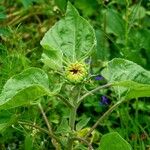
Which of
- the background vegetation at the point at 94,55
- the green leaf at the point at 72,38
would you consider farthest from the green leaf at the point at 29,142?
the green leaf at the point at 72,38

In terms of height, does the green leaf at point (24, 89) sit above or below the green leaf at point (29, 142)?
above

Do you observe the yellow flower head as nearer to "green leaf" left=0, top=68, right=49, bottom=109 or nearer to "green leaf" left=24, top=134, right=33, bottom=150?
"green leaf" left=0, top=68, right=49, bottom=109

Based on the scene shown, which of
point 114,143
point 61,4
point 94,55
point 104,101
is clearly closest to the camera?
point 114,143

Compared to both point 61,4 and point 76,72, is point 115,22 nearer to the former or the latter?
point 61,4

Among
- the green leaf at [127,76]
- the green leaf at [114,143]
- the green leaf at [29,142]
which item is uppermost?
the green leaf at [127,76]

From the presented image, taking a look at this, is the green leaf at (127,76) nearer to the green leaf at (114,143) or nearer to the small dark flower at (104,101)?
the green leaf at (114,143)

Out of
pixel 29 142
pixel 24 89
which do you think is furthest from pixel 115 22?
pixel 24 89

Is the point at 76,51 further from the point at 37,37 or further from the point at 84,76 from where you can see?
the point at 37,37
